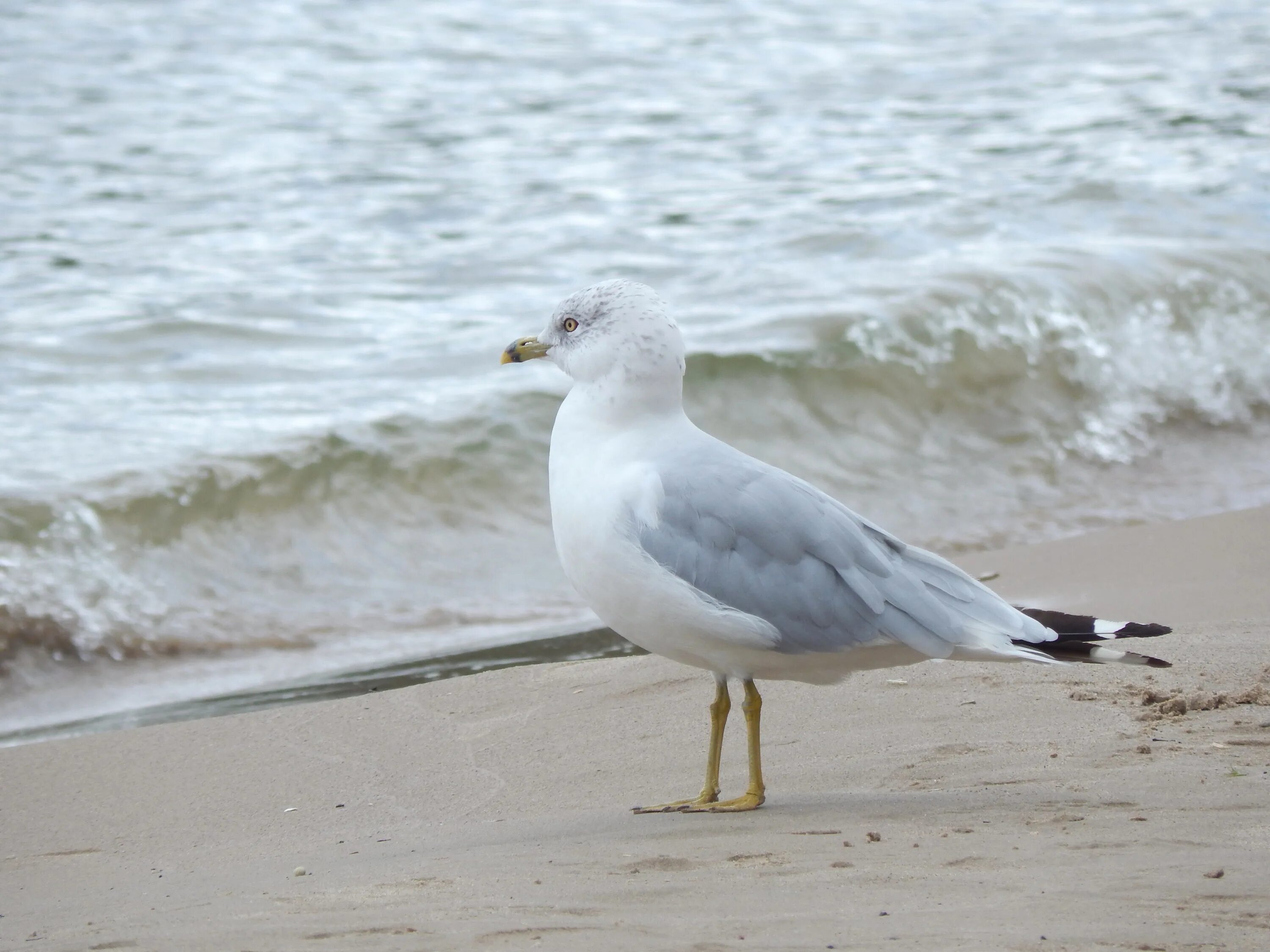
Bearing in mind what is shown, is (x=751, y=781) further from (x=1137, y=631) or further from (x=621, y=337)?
(x=621, y=337)

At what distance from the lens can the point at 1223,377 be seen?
27.3 ft

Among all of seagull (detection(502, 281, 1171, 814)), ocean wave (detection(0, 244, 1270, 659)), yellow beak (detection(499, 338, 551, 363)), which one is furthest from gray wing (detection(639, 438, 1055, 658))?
ocean wave (detection(0, 244, 1270, 659))

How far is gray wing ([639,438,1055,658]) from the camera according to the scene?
3.24m

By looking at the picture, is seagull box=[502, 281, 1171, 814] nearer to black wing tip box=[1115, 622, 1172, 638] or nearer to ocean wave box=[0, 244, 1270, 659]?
black wing tip box=[1115, 622, 1172, 638]

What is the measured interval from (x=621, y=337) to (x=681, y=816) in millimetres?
1086

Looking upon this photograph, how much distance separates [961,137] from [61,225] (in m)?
7.60

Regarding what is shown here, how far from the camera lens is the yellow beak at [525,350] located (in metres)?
3.69

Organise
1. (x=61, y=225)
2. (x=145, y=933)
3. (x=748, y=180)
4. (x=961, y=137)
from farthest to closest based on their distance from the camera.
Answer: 1. (x=961, y=137)
2. (x=748, y=180)
3. (x=61, y=225)
4. (x=145, y=933)

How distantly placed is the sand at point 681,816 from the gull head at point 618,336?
1007mm

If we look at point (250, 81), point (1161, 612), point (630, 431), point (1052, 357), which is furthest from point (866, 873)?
point (250, 81)

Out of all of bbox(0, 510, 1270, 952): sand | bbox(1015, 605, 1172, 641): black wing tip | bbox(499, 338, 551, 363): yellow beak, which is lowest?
bbox(0, 510, 1270, 952): sand

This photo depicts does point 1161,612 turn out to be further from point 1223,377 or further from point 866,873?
point 1223,377

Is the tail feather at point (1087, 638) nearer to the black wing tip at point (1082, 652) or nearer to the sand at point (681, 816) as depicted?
the black wing tip at point (1082, 652)

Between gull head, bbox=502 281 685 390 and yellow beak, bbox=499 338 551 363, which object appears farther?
yellow beak, bbox=499 338 551 363
